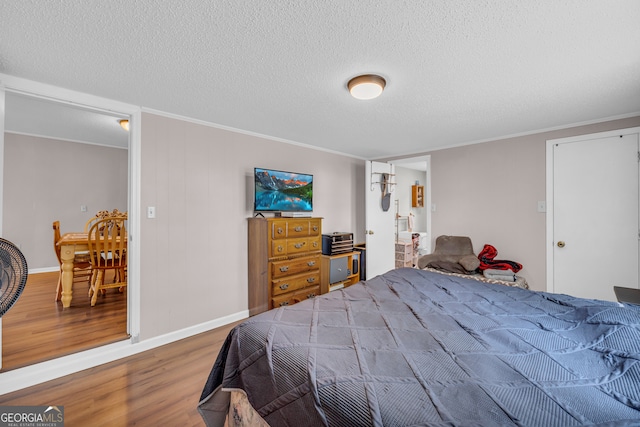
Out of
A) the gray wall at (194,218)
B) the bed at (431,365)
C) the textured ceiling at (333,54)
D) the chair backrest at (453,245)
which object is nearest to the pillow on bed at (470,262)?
the chair backrest at (453,245)

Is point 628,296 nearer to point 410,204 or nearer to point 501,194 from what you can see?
point 501,194

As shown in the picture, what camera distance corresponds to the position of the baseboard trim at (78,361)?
1914mm

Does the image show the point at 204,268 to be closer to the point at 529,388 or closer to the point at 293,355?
the point at 293,355

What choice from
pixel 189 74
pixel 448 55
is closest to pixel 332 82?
pixel 448 55

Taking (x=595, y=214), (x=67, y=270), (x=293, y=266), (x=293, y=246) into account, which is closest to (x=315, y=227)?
(x=293, y=246)

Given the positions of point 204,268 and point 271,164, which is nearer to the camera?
point 204,268

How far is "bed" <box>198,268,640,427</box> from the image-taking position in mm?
794

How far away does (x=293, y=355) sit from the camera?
1.09 m

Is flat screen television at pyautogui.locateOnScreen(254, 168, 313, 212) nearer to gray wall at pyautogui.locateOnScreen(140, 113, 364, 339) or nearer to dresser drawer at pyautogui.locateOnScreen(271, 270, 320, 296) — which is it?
gray wall at pyautogui.locateOnScreen(140, 113, 364, 339)

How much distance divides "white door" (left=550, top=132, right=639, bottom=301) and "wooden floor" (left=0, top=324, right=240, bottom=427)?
4.01 metres

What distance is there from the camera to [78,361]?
85.1 inches

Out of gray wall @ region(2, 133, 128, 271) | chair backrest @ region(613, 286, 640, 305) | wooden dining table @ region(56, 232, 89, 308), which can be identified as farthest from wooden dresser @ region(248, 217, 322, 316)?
gray wall @ region(2, 133, 128, 271)

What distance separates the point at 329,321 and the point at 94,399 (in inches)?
72.0

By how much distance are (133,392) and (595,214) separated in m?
4.71
